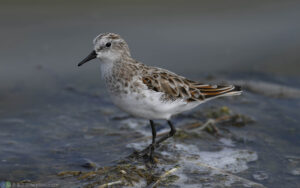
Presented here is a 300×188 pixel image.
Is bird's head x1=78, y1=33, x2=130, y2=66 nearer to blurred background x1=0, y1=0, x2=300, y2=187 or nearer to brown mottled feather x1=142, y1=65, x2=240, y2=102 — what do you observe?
brown mottled feather x1=142, y1=65, x2=240, y2=102

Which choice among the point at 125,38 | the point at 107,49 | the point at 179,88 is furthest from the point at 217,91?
the point at 125,38

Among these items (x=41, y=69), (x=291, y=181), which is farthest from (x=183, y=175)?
(x=41, y=69)

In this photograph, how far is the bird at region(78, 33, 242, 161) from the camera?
5.83m

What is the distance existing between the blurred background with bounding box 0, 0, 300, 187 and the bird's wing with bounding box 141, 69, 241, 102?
64.2 inches

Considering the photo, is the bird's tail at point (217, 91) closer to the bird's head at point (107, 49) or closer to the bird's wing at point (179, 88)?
the bird's wing at point (179, 88)

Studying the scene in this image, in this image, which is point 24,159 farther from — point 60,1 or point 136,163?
point 60,1

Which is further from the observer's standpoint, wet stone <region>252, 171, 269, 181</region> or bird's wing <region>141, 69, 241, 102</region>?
bird's wing <region>141, 69, 241, 102</region>

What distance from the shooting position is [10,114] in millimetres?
7926

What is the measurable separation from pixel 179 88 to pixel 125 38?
4.21 meters

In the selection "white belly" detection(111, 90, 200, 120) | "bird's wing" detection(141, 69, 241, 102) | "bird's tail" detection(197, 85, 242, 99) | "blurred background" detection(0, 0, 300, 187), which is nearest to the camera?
"white belly" detection(111, 90, 200, 120)

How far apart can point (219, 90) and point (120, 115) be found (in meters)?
2.06

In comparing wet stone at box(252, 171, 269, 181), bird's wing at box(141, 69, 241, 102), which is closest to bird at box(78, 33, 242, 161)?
bird's wing at box(141, 69, 241, 102)

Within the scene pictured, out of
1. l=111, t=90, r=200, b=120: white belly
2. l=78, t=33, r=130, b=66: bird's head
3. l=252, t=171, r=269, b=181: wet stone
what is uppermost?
l=78, t=33, r=130, b=66: bird's head

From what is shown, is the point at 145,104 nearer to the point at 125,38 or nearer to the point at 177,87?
the point at 177,87
